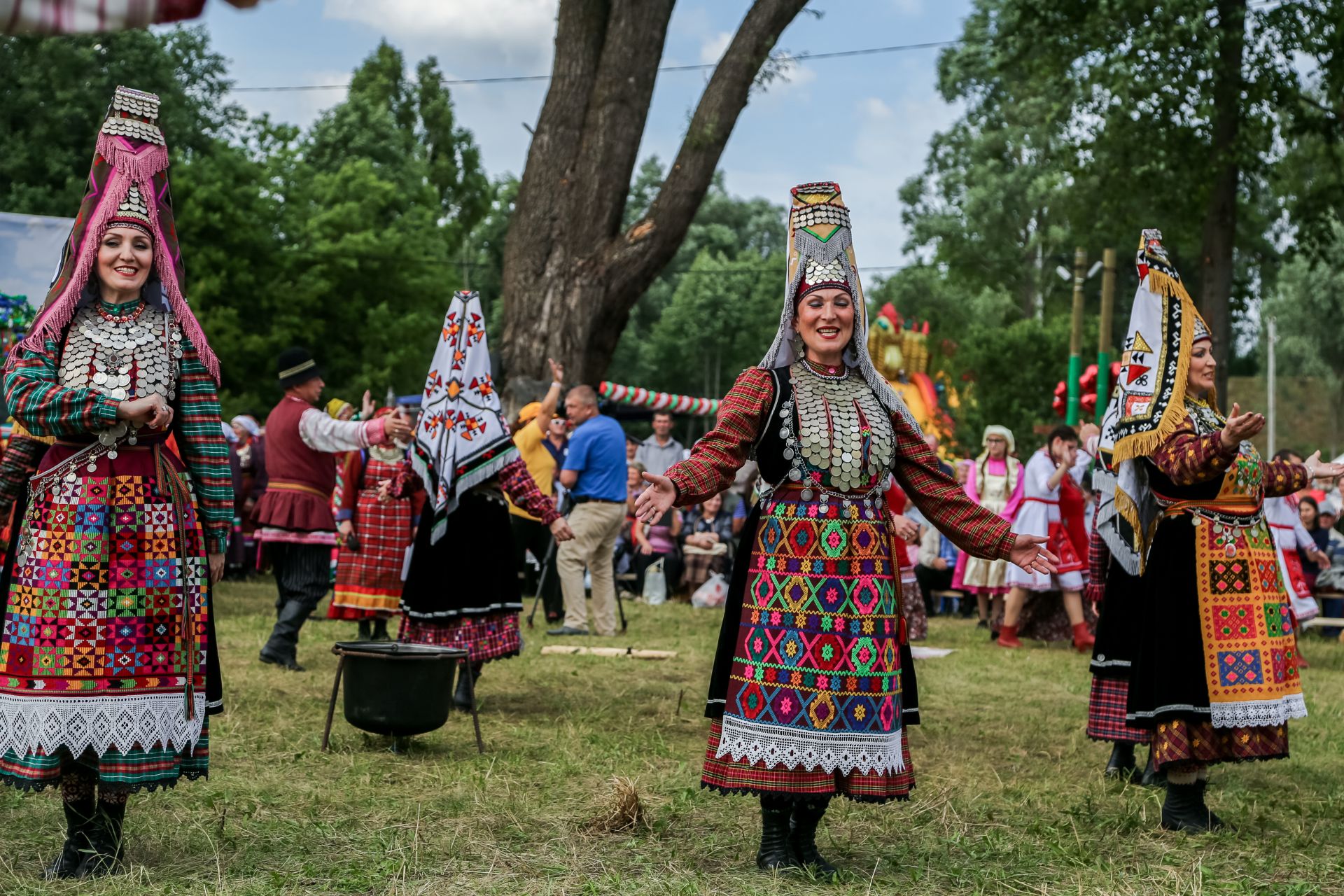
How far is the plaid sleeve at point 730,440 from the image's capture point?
4.75m

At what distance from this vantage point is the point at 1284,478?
6086 mm

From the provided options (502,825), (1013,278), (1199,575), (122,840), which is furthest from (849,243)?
(1013,278)

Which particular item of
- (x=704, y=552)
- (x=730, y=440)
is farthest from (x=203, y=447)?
(x=704, y=552)

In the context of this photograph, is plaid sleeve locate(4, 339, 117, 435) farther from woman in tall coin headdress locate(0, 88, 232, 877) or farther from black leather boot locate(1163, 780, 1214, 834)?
black leather boot locate(1163, 780, 1214, 834)

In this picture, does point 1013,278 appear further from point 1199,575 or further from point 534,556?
point 1199,575

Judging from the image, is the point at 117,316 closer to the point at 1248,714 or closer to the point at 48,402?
the point at 48,402

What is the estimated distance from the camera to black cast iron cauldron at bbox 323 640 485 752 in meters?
6.88

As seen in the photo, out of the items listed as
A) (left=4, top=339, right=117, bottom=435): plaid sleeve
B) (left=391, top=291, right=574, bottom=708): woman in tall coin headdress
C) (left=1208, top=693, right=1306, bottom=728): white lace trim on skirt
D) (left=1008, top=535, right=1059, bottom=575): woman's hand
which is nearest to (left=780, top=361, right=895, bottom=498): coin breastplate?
(left=1008, top=535, right=1059, bottom=575): woman's hand

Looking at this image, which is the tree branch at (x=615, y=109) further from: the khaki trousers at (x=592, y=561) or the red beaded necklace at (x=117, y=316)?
the red beaded necklace at (x=117, y=316)

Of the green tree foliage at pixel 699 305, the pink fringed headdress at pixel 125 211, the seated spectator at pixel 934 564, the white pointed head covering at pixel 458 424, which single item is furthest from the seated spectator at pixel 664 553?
the green tree foliage at pixel 699 305

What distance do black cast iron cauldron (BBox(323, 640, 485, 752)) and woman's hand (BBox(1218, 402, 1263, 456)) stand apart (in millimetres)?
3492

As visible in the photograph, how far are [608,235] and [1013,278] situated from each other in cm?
3285

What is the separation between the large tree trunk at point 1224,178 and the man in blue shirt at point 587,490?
8939mm

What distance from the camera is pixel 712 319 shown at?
179 ft
